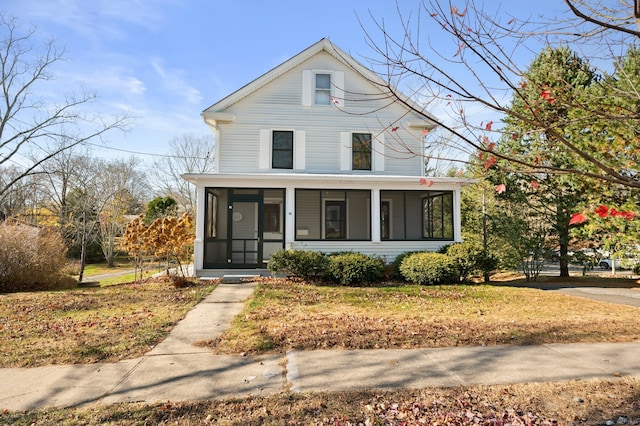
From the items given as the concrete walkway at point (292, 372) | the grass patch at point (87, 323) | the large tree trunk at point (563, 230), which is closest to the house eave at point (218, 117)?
the grass patch at point (87, 323)

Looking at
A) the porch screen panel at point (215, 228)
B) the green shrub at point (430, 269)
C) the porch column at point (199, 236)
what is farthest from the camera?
the porch screen panel at point (215, 228)

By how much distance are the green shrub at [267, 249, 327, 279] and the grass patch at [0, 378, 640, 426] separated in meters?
8.02

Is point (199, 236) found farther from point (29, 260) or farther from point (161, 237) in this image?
point (29, 260)

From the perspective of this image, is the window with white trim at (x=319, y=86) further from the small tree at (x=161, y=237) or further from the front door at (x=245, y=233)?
the small tree at (x=161, y=237)

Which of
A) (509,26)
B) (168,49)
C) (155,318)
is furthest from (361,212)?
(509,26)

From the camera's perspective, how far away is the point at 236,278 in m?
11.9

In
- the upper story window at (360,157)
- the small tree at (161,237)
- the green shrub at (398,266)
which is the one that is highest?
the upper story window at (360,157)

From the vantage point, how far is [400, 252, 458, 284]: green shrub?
37.1 ft

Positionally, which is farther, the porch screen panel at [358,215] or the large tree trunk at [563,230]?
the porch screen panel at [358,215]

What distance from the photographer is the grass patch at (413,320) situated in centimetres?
515

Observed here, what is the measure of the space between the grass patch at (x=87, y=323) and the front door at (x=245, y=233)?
9.76 feet

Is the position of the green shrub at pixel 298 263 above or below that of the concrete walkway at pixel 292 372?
above

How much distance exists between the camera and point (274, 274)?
1207 cm

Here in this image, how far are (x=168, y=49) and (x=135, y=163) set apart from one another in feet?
75.4
